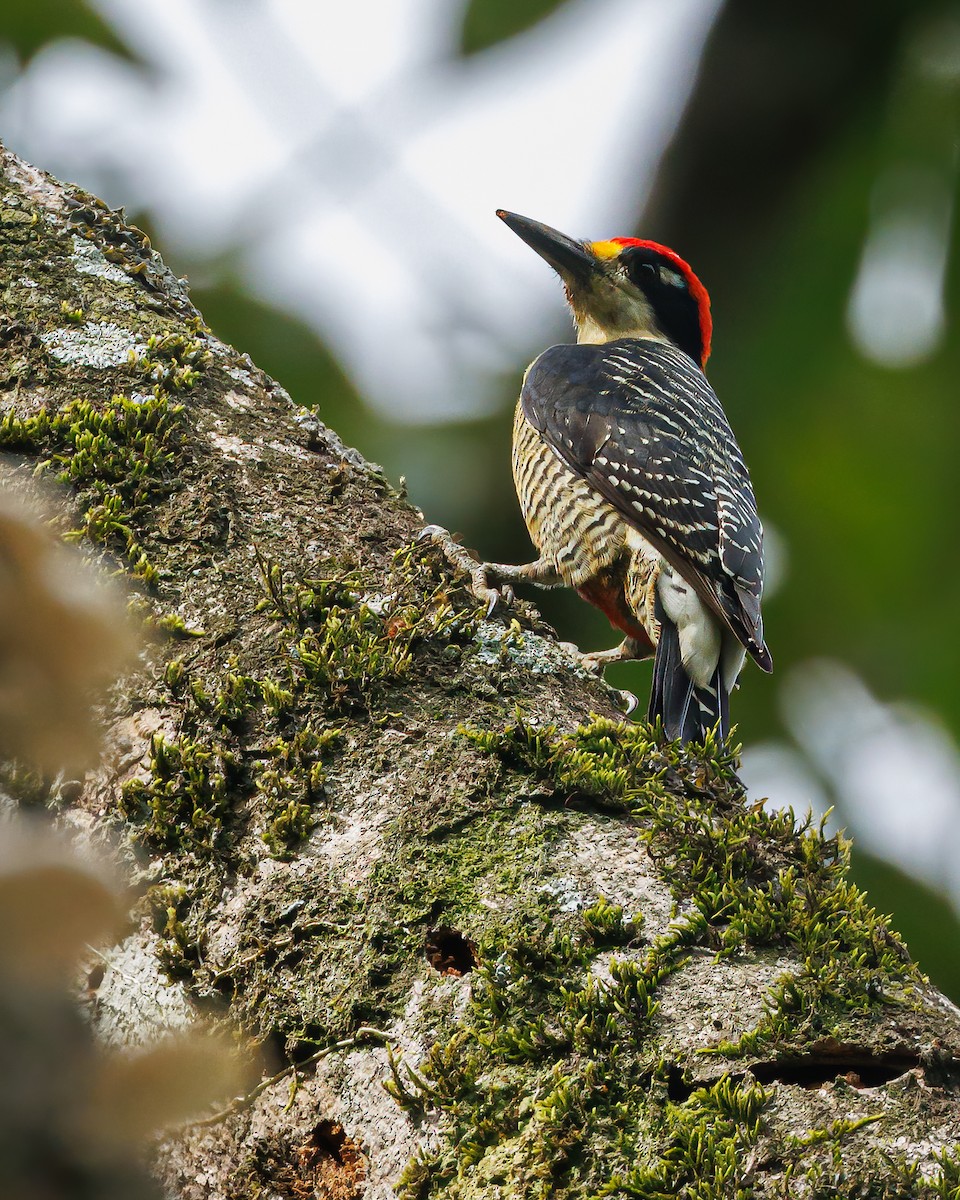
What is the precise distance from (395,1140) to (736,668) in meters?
3.03

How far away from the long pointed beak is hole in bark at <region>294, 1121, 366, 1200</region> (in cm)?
478

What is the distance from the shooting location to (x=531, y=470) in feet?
16.6

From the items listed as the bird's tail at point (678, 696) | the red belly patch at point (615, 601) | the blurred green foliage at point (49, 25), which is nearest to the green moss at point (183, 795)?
the bird's tail at point (678, 696)

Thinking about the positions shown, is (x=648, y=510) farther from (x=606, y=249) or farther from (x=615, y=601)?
(x=606, y=249)

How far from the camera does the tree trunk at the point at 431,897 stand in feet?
4.96

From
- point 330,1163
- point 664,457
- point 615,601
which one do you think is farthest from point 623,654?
point 330,1163

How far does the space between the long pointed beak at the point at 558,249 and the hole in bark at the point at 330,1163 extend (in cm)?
478

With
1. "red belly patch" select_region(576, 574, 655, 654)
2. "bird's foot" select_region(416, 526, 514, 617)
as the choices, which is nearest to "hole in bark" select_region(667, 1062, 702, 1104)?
"bird's foot" select_region(416, 526, 514, 617)

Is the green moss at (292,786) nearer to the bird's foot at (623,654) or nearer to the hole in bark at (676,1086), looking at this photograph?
the hole in bark at (676,1086)

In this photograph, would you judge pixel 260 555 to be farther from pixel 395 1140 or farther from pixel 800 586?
pixel 800 586

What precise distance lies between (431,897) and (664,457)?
319cm

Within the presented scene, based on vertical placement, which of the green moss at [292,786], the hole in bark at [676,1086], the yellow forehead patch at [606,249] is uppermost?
the yellow forehead patch at [606,249]

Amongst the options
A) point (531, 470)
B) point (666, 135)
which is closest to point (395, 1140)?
point (531, 470)

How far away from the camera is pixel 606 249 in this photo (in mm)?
6086
